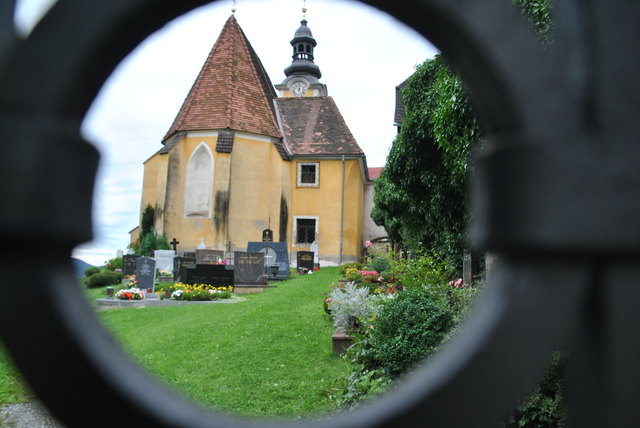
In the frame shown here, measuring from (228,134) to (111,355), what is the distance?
26.2 m

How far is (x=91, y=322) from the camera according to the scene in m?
0.63

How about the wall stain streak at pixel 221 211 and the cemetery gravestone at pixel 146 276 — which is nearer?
the cemetery gravestone at pixel 146 276

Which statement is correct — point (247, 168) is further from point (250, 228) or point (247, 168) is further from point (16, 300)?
point (16, 300)

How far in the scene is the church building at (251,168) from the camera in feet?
84.2

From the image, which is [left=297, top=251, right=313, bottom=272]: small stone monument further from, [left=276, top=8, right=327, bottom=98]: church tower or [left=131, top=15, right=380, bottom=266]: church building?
[left=276, top=8, right=327, bottom=98]: church tower

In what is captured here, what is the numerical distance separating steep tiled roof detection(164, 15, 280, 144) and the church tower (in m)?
14.3

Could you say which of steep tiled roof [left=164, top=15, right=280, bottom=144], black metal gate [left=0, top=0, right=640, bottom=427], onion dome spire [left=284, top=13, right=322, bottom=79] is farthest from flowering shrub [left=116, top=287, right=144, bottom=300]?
onion dome spire [left=284, top=13, right=322, bottom=79]

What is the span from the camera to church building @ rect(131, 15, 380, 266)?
2566 centimetres

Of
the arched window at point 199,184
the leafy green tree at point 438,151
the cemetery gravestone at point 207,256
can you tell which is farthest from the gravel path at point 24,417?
the arched window at point 199,184

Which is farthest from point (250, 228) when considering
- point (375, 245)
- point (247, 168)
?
point (375, 245)

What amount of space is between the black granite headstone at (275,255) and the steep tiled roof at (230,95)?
8557 mm

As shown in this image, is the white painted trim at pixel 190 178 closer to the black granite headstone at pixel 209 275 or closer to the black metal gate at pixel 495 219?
the black granite headstone at pixel 209 275

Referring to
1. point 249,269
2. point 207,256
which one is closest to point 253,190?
point 207,256

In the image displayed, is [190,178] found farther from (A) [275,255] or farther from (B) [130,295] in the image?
(B) [130,295]
